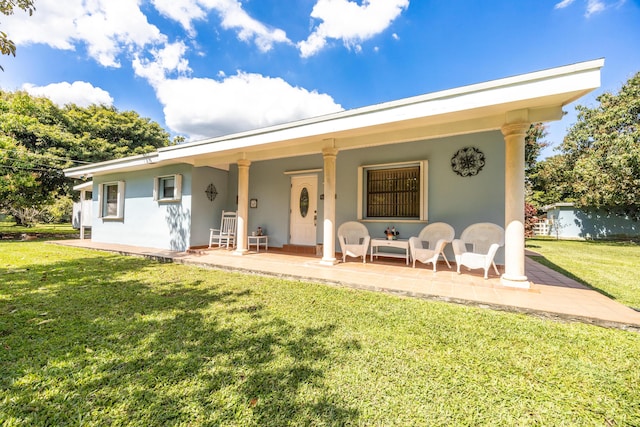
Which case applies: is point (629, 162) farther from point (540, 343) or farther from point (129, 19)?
point (129, 19)

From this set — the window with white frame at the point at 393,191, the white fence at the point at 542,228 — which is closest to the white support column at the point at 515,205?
the window with white frame at the point at 393,191

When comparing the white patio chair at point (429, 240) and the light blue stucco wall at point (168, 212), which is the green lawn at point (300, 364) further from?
the light blue stucco wall at point (168, 212)

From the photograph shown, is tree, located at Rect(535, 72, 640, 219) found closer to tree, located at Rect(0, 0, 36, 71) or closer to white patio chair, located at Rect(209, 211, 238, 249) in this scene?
white patio chair, located at Rect(209, 211, 238, 249)

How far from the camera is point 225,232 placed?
7.77 meters

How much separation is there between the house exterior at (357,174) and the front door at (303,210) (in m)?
0.03

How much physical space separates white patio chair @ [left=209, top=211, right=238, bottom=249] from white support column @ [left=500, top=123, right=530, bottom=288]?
6.49 meters

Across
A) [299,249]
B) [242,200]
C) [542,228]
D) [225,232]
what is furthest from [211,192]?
[542,228]

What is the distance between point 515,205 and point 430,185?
7.01ft

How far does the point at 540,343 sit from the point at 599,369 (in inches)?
15.9

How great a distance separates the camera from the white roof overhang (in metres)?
3.10

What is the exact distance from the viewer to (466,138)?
17.7 ft

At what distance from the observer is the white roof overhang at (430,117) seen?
3102 mm

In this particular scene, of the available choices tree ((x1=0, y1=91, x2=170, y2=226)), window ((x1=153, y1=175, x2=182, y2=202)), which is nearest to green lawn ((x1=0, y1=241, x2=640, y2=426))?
window ((x1=153, y1=175, x2=182, y2=202))

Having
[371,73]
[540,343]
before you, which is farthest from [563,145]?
[540,343]
